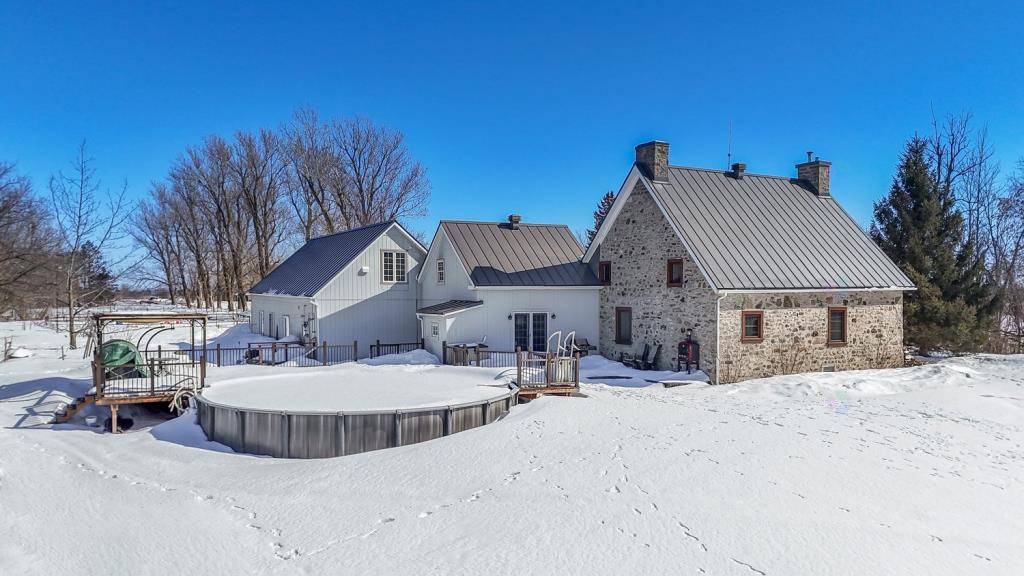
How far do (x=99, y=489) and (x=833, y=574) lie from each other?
1024cm

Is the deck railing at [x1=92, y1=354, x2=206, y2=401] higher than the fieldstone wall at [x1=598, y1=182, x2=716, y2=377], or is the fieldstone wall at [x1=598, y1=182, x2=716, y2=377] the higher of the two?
the fieldstone wall at [x1=598, y1=182, x2=716, y2=377]

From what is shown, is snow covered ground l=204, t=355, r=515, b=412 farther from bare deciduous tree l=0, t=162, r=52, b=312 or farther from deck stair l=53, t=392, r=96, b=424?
bare deciduous tree l=0, t=162, r=52, b=312

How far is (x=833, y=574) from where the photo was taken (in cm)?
584

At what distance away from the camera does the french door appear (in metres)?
20.1

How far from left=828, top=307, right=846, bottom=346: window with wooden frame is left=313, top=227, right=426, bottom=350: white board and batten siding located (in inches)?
→ 563

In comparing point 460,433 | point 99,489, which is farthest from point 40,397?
point 460,433

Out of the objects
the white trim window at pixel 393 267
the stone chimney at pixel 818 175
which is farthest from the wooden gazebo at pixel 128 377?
the stone chimney at pixel 818 175

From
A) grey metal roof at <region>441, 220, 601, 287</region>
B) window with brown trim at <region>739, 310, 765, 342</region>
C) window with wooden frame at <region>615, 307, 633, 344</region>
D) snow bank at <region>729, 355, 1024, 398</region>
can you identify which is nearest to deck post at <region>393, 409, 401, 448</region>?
snow bank at <region>729, 355, 1024, 398</region>

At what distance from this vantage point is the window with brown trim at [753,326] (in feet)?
54.7

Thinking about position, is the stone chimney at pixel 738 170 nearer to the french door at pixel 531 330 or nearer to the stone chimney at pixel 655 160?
the stone chimney at pixel 655 160

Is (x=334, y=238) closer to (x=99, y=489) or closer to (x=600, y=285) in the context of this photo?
(x=600, y=285)

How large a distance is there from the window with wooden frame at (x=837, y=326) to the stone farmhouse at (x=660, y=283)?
41mm

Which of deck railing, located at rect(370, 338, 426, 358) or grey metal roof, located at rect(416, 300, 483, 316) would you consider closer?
grey metal roof, located at rect(416, 300, 483, 316)

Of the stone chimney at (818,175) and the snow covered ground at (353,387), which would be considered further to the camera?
the stone chimney at (818,175)
